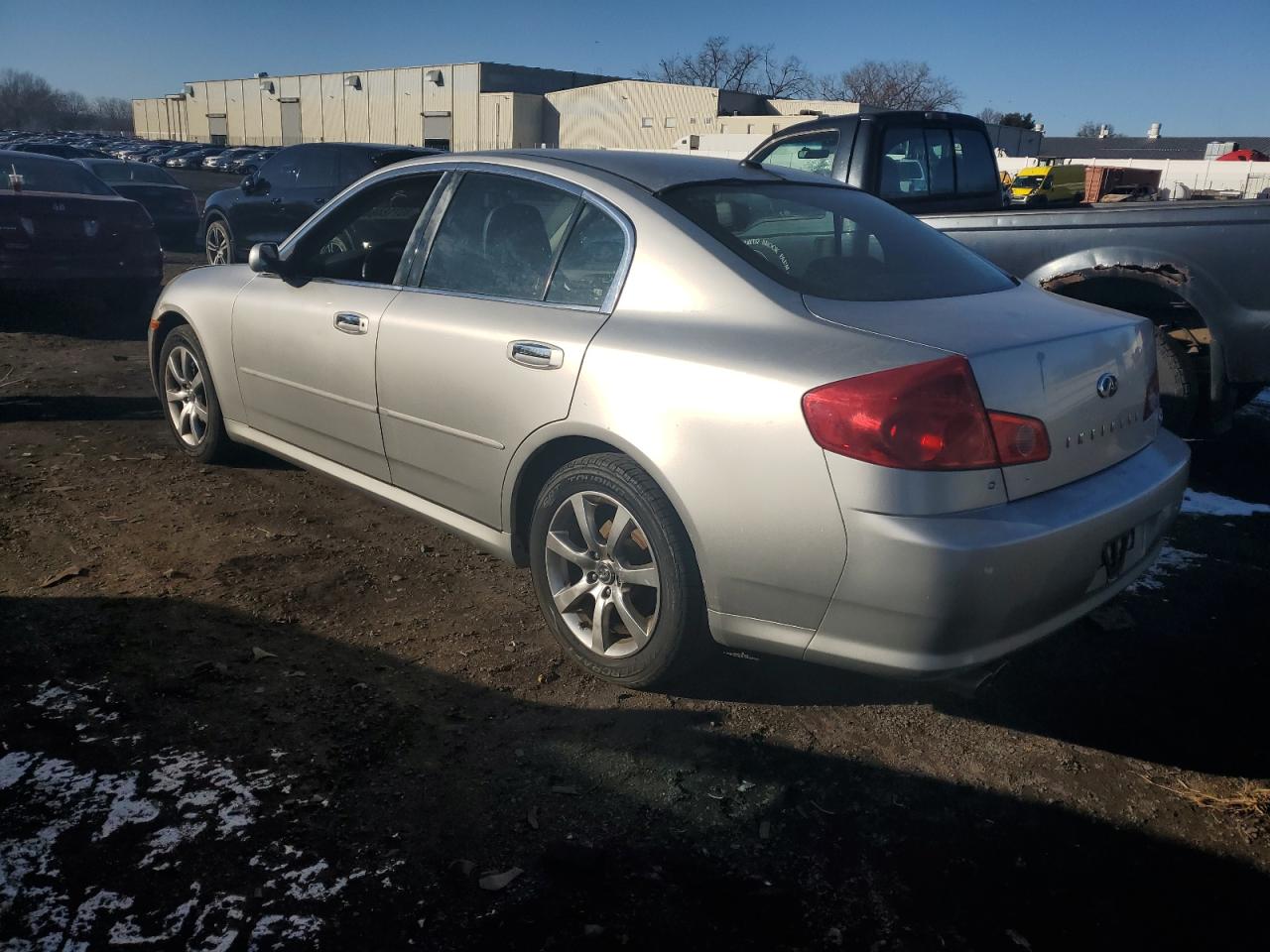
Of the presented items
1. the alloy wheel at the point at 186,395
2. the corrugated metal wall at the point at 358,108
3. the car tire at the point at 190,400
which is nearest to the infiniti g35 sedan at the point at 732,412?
the car tire at the point at 190,400

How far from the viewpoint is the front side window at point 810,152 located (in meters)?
6.84

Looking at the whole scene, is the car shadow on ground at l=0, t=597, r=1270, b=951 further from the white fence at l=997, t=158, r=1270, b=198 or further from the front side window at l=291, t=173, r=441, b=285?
the white fence at l=997, t=158, r=1270, b=198

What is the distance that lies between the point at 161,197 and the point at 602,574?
1425cm

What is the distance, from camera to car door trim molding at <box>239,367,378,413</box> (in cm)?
388

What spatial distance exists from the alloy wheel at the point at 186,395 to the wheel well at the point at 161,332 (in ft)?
0.28

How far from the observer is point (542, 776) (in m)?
2.65

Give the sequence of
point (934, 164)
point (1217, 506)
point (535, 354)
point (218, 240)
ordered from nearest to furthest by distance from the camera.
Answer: point (535, 354) < point (1217, 506) < point (934, 164) < point (218, 240)

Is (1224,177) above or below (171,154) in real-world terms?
above

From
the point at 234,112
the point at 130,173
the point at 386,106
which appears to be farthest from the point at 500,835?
the point at 234,112

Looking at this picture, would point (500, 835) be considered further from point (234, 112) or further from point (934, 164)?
point (234, 112)

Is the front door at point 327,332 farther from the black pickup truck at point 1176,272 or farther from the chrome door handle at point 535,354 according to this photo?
the black pickup truck at point 1176,272

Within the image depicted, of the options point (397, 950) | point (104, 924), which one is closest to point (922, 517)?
point (397, 950)

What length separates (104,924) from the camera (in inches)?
80.7

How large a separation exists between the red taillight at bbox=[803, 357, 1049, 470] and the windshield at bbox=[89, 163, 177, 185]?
50.1 feet
